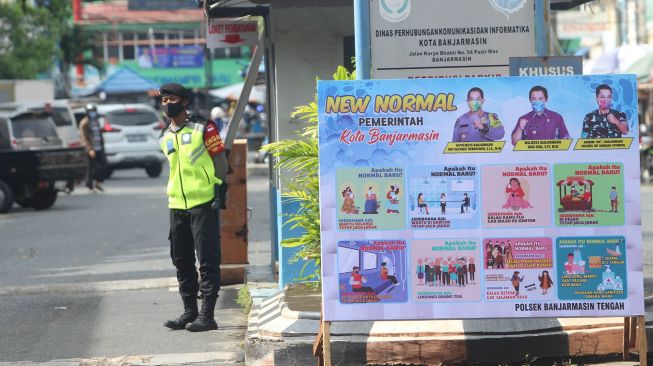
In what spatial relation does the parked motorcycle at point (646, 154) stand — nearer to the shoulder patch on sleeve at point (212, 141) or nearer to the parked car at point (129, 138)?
the parked car at point (129, 138)

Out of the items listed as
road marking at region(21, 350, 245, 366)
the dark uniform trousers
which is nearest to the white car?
the dark uniform trousers

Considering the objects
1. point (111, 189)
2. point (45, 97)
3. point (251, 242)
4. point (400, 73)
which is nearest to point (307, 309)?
point (400, 73)

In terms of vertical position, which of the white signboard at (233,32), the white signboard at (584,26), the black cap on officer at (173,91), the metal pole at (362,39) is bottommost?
the black cap on officer at (173,91)

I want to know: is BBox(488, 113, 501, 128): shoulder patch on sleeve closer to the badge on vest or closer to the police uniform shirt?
the police uniform shirt

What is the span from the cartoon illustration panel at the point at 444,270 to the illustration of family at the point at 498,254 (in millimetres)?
58

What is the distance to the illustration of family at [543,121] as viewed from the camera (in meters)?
6.89

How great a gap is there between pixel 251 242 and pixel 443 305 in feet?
30.5

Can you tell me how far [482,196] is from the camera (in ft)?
22.7

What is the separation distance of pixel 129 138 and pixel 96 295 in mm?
21186

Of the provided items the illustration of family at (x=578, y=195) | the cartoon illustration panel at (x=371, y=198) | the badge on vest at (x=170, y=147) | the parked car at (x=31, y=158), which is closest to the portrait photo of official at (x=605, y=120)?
the illustration of family at (x=578, y=195)

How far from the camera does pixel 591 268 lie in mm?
6926

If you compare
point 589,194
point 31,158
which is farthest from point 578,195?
point 31,158

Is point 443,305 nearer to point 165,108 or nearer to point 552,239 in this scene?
point 552,239

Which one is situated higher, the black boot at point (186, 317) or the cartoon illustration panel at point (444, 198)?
the cartoon illustration panel at point (444, 198)
